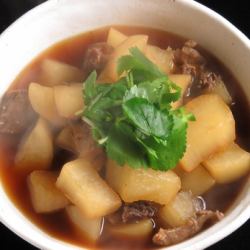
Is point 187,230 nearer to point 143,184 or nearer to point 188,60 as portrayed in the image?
point 143,184

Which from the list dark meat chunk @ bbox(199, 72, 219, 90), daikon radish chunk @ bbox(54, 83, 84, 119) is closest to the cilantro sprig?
daikon radish chunk @ bbox(54, 83, 84, 119)

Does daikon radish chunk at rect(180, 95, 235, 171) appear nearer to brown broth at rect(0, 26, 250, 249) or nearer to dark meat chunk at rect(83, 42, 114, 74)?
brown broth at rect(0, 26, 250, 249)

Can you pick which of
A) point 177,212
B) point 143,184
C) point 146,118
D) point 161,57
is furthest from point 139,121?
point 161,57

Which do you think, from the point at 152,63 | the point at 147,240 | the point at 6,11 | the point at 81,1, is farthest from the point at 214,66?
the point at 6,11

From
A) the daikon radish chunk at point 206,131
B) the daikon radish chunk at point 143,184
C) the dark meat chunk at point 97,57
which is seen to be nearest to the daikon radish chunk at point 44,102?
the dark meat chunk at point 97,57

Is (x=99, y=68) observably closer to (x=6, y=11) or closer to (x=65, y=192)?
(x=65, y=192)

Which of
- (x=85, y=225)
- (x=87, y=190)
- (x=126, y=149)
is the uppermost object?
(x=126, y=149)
